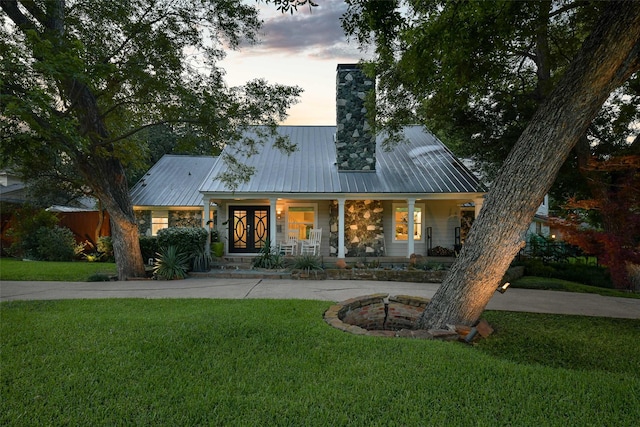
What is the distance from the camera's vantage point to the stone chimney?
11773 mm

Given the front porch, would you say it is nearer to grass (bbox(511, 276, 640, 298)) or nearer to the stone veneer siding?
the stone veneer siding

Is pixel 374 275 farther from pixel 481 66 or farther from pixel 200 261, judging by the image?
pixel 481 66

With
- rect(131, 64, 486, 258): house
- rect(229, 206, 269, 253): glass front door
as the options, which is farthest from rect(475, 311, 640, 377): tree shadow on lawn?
rect(229, 206, 269, 253): glass front door

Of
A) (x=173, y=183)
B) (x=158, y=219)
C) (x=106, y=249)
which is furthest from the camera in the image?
(x=173, y=183)

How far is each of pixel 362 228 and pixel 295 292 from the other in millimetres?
5731

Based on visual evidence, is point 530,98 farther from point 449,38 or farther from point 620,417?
point 620,417

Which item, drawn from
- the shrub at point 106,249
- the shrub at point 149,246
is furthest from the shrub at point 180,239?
the shrub at point 106,249

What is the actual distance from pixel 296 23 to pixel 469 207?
8849 millimetres

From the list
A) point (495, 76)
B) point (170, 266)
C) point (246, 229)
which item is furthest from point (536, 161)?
point (246, 229)

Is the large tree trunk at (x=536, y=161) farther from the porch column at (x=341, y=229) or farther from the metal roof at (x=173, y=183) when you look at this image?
the metal roof at (x=173, y=183)

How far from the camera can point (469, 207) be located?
12.3m

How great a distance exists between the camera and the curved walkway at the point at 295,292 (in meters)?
5.87

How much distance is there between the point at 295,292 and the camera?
21.7 feet

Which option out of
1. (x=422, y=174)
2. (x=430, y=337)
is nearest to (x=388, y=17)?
(x=430, y=337)
